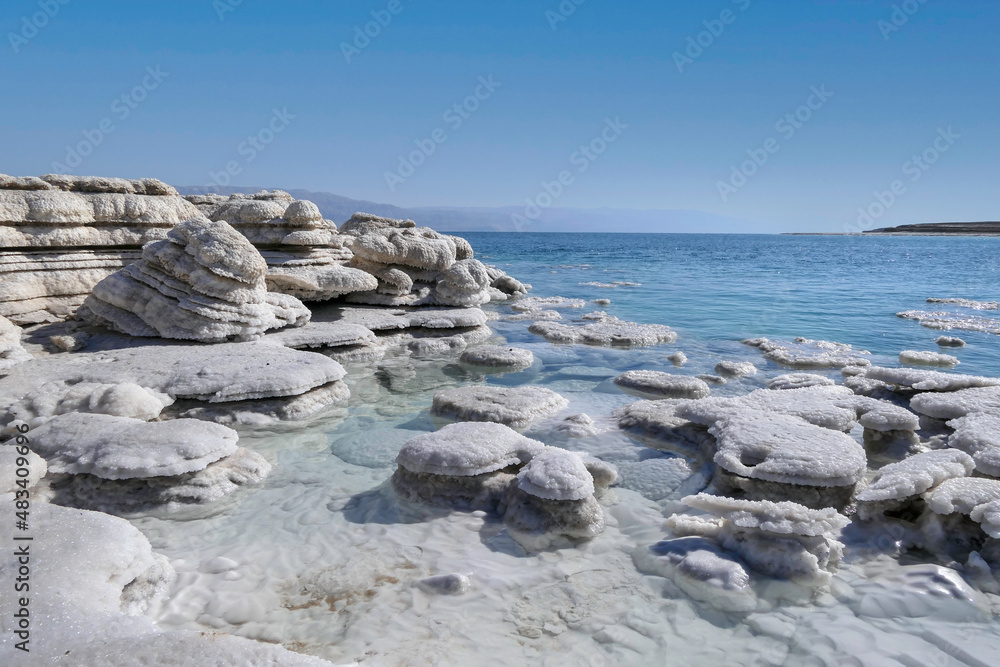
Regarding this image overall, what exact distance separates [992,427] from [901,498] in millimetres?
1807

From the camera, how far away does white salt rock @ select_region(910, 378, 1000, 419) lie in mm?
5559

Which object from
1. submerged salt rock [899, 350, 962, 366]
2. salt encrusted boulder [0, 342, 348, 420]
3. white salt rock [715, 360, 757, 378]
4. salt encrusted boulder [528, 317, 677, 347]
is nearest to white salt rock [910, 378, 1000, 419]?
white salt rock [715, 360, 757, 378]

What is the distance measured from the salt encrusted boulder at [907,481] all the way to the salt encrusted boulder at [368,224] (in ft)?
40.0

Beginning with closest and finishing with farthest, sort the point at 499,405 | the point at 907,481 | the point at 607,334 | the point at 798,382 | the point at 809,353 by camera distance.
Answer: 1. the point at 907,481
2. the point at 499,405
3. the point at 798,382
4. the point at 809,353
5. the point at 607,334

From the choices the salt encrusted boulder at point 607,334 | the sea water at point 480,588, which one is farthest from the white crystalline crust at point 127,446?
the salt encrusted boulder at point 607,334

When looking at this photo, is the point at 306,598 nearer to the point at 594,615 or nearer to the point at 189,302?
the point at 594,615

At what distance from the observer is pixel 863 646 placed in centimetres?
289

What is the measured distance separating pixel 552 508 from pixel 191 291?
6090 millimetres

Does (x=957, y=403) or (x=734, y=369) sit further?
(x=734, y=369)

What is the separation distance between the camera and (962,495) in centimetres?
379

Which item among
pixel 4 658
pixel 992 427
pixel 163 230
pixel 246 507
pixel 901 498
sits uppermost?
pixel 163 230

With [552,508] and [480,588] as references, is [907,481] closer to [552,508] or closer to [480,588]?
[552,508]

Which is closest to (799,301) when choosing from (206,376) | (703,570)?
(703,570)

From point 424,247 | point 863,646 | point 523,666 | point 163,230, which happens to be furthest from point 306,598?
point 424,247
